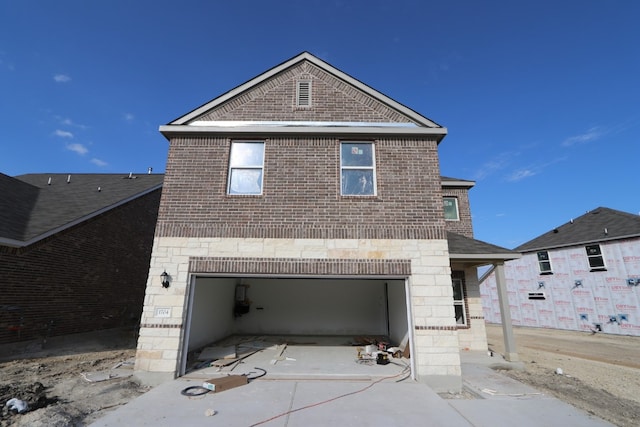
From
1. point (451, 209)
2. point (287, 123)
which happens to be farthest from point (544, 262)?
point (287, 123)

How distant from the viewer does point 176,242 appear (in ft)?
23.9

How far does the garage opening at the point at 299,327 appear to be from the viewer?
8.14 metres

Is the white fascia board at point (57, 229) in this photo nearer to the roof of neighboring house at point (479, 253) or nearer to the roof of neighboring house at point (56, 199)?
the roof of neighboring house at point (56, 199)

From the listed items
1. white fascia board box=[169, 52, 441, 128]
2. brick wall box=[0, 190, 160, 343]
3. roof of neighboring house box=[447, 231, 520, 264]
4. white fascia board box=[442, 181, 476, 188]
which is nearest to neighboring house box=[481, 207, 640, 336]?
white fascia board box=[442, 181, 476, 188]

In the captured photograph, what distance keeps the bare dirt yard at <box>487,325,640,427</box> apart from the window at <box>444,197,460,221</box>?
6088 mm

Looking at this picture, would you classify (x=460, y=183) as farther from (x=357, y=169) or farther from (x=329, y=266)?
(x=329, y=266)

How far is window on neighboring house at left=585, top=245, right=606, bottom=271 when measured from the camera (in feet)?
60.6

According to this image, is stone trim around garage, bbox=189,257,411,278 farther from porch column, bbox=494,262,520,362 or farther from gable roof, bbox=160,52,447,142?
porch column, bbox=494,262,520,362

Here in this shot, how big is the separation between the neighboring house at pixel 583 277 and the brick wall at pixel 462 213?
39.7ft

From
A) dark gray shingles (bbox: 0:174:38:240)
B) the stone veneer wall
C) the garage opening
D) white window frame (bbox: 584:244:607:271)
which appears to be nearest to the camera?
the stone veneer wall

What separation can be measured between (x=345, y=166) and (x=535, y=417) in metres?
6.45

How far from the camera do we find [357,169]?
797cm

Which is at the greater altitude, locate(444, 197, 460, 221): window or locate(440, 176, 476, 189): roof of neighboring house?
locate(440, 176, 476, 189): roof of neighboring house

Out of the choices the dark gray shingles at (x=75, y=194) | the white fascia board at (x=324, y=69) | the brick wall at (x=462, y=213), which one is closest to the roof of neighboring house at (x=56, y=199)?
the dark gray shingles at (x=75, y=194)
